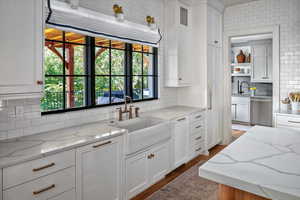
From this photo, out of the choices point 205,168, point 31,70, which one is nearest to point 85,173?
point 31,70

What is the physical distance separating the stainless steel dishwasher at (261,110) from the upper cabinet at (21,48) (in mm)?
6317

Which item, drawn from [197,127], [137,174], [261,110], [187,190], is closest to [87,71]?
[137,174]

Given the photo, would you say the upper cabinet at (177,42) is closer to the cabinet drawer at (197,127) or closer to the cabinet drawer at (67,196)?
the cabinet drawer at (197,127)

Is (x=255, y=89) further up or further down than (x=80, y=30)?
further down

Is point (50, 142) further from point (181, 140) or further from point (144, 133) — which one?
point (181, 140)

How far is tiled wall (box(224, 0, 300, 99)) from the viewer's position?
3.91 metres

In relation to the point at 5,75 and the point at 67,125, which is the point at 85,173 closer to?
the point at 67,125

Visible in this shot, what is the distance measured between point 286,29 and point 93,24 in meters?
3.51

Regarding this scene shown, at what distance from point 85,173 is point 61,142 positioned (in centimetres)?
36

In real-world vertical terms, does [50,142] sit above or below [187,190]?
above

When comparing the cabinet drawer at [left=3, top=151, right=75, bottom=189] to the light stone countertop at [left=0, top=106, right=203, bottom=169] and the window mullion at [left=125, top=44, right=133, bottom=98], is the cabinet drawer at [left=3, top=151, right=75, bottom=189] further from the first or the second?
the window mullion at [left=125, top=44, right=133, bottom=98]

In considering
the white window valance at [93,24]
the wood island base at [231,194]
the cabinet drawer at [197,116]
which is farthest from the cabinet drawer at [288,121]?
the wood island base at [231,194]

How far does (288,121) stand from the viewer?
12.1 ft

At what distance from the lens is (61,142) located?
1.92m
